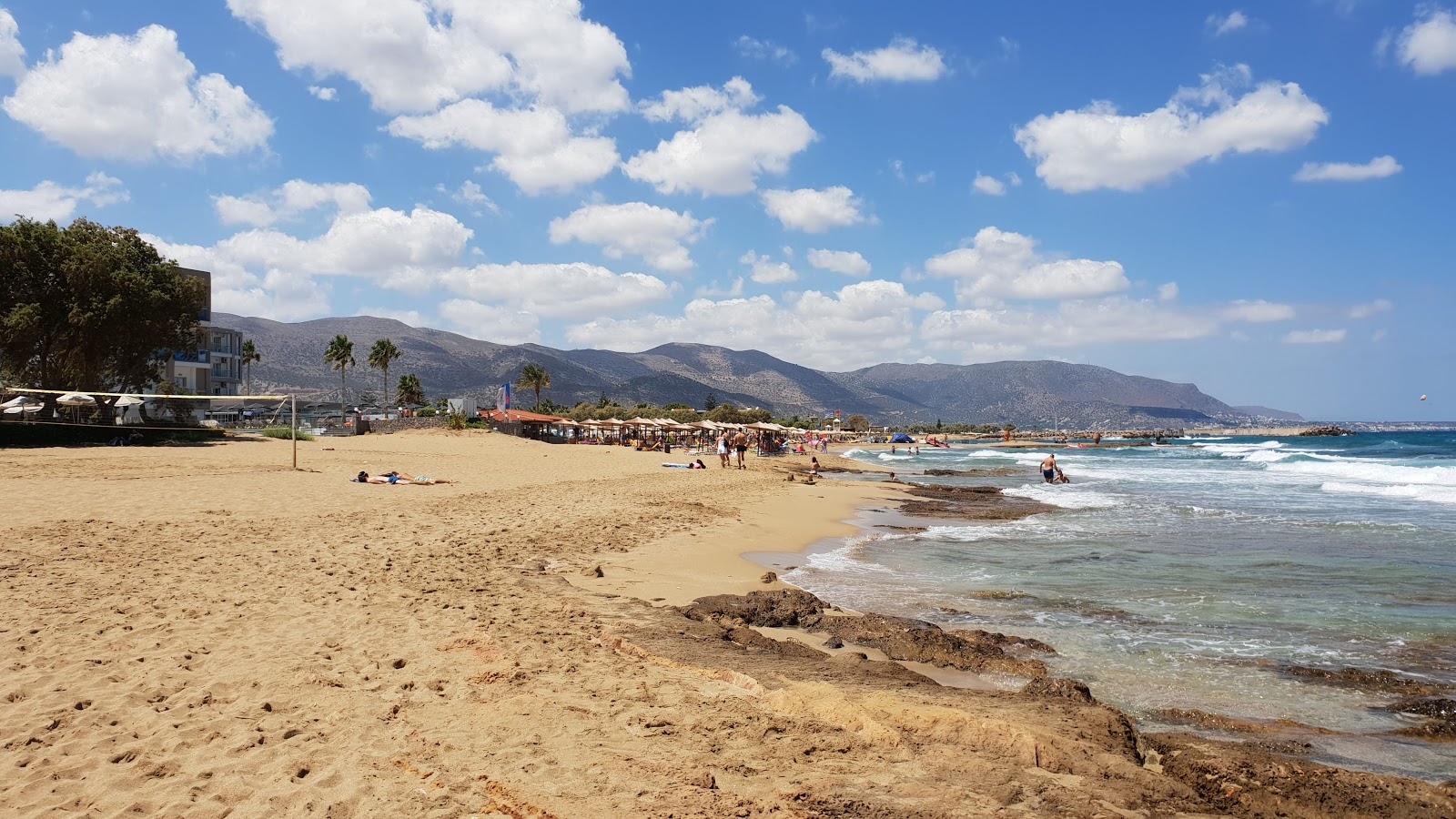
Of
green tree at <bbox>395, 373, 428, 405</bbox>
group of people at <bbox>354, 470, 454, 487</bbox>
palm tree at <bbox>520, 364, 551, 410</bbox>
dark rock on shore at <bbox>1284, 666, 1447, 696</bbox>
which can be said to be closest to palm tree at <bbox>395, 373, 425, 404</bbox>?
green tree at <bbox>395, 373, 428, 405</bbox>

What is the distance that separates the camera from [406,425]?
5012cm

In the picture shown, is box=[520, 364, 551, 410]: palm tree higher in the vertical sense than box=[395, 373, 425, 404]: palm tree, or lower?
higher

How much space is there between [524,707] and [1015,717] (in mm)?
2809

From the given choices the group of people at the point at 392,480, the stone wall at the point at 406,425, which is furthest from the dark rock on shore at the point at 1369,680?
the stone wall at the point at 406,425

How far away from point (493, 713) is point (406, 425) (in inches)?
1962

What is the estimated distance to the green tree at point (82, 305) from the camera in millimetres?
26828

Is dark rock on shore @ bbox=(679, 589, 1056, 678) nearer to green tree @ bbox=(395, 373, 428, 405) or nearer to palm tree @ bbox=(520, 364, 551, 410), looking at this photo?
green tree @ bbox=(395, 373, 428, 405)

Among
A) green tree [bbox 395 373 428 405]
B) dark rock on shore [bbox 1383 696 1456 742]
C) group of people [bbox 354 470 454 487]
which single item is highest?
green tree [bbox 395 373 428 405]

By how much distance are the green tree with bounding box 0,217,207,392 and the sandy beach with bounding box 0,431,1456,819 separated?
24.2 meters

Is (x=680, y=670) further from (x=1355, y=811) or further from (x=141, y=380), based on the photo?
(x=141, y=380)

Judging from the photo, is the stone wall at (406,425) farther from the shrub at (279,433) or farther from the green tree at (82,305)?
the green tree at (82,305)

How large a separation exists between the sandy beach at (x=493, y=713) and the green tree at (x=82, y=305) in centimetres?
2423

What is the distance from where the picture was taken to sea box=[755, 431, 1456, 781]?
5.52m

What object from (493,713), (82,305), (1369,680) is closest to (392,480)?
(493,713)
